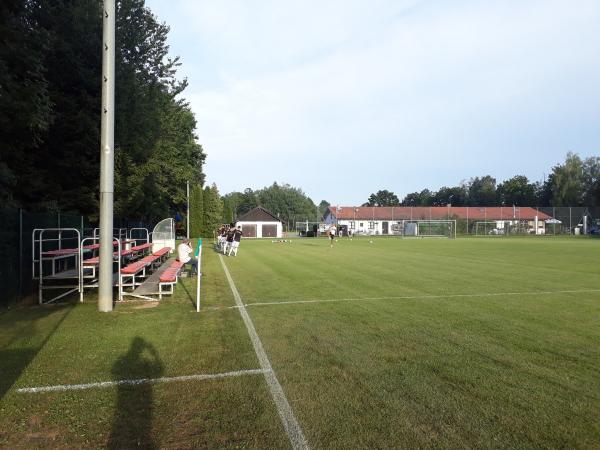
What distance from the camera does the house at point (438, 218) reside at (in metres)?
73.0

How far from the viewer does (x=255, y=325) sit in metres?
7.49

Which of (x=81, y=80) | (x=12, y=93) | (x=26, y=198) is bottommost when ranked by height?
(x=26, y=198)

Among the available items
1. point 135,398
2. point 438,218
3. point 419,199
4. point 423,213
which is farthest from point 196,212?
point 419,199

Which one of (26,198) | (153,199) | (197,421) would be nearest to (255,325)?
(197,421)

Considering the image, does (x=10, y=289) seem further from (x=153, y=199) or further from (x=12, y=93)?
(x=153, y=199)

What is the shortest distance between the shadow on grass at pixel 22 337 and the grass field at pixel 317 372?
0.11 feet

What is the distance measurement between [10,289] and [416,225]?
62736mm

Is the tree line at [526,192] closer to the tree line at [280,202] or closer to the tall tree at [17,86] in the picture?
the tree line at [280,202]

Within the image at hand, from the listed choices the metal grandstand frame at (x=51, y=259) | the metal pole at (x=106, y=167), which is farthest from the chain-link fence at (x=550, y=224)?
the metal pole at (x=106, y=167)

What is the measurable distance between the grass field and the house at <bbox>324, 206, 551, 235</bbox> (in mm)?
65565

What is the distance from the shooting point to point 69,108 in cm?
1788

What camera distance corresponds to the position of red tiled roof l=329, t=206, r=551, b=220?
8131 centimetres

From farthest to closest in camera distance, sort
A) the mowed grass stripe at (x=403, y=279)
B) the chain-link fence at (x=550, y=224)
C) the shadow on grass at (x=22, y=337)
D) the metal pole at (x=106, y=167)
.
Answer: the chain-link fence at (x=550, y=224) → the mowed grass stripe at (x=403, y=279) → the metal pole at (x=106, y=167) → the shadow on grass at (x=22, y=337)

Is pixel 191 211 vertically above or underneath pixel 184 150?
underneath
